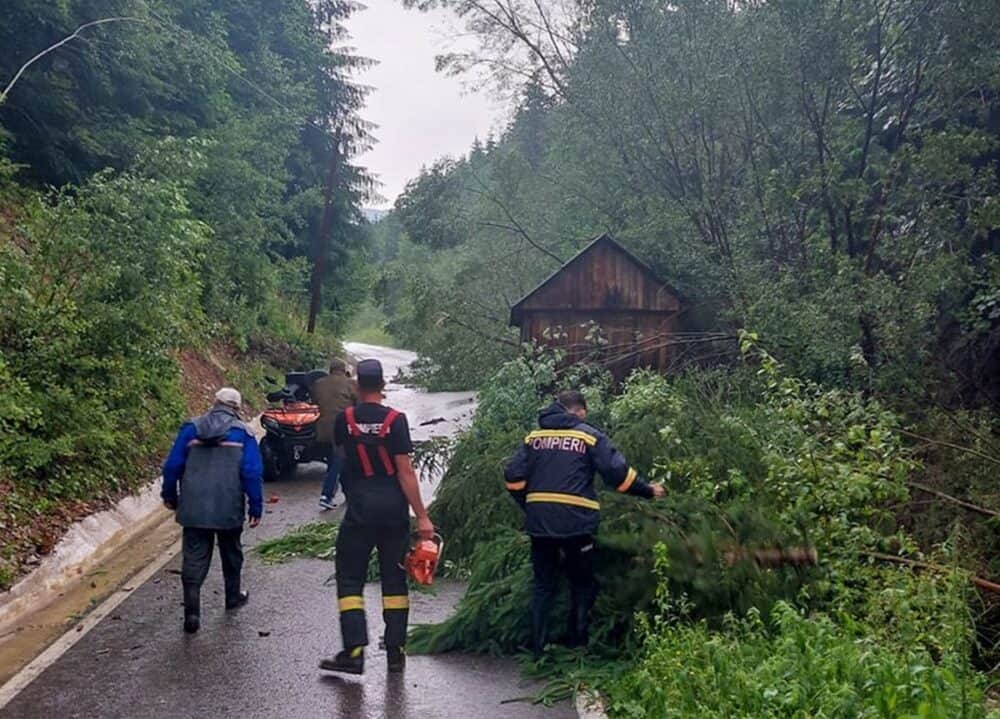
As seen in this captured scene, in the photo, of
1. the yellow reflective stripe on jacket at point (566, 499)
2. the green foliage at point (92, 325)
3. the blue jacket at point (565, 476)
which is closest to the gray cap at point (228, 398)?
the blue jacket at point (565, 476)

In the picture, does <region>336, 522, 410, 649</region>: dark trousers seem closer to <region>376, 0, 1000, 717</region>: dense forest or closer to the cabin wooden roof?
<region>376, 0, 1000, 717</region>: dense forest

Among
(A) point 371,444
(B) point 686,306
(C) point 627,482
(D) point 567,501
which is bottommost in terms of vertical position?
(D) point 567,501

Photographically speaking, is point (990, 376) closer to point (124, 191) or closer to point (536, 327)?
point (536, 327)

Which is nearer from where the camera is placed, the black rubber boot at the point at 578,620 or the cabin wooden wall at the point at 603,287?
the black rubber boot at the point at 578,620

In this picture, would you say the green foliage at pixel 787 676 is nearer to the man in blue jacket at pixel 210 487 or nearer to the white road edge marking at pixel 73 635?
the man in blue jacket at pixel 210 487

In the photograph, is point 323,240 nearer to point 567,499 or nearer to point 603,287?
point 603,287

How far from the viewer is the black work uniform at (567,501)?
6.57m

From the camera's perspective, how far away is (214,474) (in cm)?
766

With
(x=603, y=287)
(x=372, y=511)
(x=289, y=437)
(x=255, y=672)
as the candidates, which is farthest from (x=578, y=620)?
(x=603, y=287)

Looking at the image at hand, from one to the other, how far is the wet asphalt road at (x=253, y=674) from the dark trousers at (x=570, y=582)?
0.39 metres

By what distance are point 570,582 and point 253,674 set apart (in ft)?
7.12

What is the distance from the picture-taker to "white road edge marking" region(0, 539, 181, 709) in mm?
6207

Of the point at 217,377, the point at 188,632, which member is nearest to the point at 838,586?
the point at 188,632

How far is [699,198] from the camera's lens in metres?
17.8
